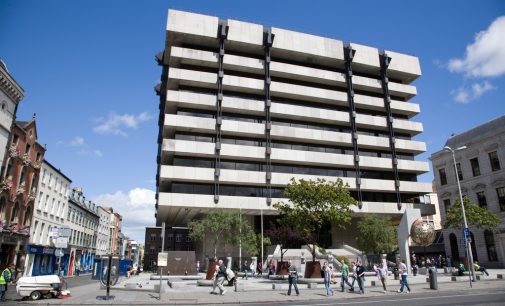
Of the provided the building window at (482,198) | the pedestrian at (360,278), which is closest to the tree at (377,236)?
the building window at (482,198)

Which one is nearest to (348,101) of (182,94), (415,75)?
(415,75)

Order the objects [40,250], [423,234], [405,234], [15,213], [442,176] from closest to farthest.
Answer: [423,234] < [15,213] < [40,250] < [405,234] < [442,176]

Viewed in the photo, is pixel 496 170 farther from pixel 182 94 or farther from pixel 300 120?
pixel 182 94

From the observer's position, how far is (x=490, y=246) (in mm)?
41906

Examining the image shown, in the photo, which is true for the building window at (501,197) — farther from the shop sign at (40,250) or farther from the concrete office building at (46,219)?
the shop sign at (40,250)

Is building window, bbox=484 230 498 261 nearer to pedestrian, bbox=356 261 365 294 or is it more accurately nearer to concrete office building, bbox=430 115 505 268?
concrete office building, bbox=430 115 505 268

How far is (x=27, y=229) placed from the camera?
36.9 m

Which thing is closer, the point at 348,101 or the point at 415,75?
the point at 348,101

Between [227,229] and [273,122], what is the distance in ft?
59.2

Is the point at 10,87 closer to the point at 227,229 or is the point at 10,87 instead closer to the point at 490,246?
the point at 227,229

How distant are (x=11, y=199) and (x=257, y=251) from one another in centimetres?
2833

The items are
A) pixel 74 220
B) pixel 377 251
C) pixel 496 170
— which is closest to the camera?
pixel 496 170

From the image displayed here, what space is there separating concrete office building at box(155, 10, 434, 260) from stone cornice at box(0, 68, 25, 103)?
55.2 feet

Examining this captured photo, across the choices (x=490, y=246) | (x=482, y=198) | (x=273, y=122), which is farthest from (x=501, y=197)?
(x=273, y=122)
